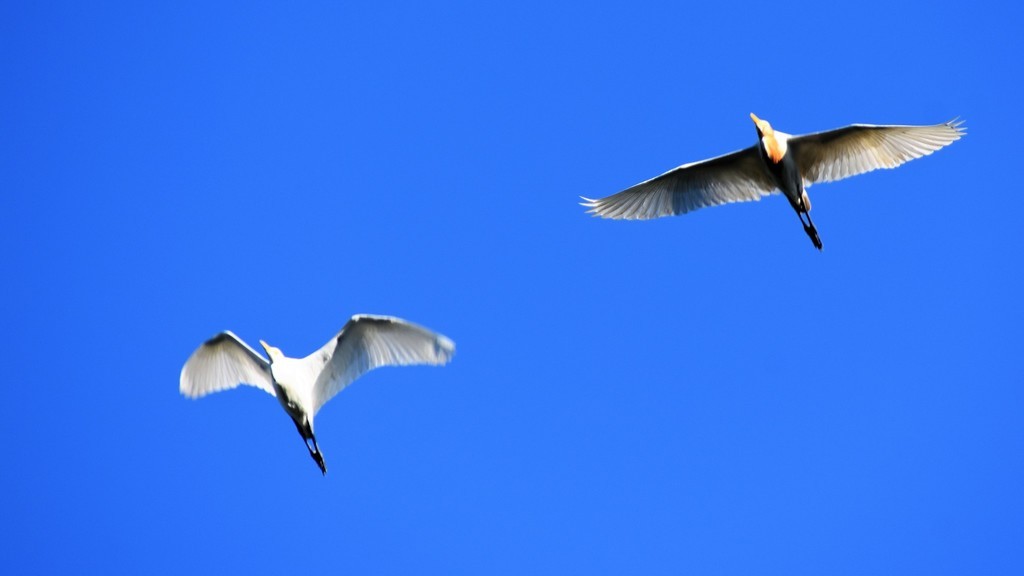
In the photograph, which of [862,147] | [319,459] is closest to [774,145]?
[862,147]

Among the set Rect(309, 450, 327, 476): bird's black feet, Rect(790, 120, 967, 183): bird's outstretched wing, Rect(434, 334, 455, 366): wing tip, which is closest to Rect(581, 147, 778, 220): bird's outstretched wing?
Rect(790, 120, 967, 183): bird's outstretched wing

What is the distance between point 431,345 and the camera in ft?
62.3

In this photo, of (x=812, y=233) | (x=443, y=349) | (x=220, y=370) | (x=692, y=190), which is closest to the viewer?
(x=443, y=349)

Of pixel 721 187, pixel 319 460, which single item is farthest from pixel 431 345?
pixel 721 187

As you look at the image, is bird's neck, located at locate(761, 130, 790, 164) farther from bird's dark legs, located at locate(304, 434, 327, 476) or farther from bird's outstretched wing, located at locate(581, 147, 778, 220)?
bird's dark legs, located at locate(304, 434, 327, 476)

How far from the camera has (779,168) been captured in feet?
66.6

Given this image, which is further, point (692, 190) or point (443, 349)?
point (692, 190)

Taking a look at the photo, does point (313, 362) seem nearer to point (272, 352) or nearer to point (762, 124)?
point (272, 352)

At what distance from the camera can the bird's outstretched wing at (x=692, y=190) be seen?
21500 millimetres

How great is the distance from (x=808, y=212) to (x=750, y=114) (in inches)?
85.3

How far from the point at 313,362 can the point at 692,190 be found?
8.04m

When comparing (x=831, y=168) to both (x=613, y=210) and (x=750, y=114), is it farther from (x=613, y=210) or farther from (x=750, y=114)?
(x=613, y=210)

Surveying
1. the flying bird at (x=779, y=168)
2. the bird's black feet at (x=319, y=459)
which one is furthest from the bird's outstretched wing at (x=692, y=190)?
the bird's black feet at (x=319, y=459)

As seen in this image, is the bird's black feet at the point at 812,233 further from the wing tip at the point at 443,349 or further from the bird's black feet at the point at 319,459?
the bird's black feet at the point at 319,459
